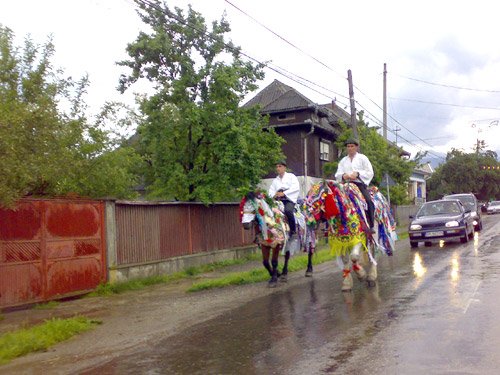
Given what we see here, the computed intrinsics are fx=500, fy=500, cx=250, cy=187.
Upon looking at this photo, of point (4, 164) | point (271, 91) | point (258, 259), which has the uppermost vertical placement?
point (271, 91)

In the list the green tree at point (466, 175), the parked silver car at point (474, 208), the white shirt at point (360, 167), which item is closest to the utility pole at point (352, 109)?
the parked silver car at point (474, 208)

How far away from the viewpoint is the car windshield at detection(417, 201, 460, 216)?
60.0 ft

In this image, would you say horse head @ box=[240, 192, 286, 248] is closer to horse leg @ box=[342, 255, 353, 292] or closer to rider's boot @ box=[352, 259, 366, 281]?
horse leg @ box=[342, 255, 353, 292]

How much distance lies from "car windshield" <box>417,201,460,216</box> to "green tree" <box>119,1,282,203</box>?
282 inches

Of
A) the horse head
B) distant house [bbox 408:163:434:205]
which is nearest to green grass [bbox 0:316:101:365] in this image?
the horse head

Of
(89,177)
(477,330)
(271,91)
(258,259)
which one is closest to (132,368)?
(477,330)

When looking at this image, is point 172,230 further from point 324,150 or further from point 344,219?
point 324,150

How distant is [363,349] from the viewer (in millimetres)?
5031

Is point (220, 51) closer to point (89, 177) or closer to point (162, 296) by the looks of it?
point (89, 177)

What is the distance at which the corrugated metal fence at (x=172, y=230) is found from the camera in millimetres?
12086

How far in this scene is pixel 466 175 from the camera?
64.2 metres

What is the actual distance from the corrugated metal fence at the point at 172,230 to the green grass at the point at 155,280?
0.53 m

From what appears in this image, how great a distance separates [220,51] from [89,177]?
6.34 meters

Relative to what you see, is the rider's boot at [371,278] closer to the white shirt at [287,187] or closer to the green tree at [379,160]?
the white shirt at [287,187]
